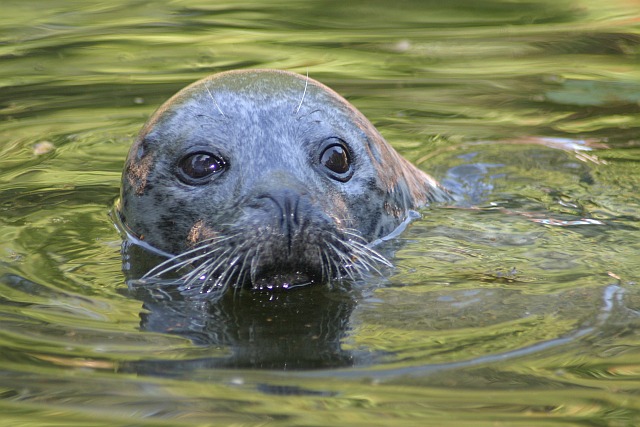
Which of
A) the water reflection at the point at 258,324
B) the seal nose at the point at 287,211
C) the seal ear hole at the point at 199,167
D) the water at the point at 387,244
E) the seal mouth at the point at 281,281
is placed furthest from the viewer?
the seal ear hole at the point at 199,167

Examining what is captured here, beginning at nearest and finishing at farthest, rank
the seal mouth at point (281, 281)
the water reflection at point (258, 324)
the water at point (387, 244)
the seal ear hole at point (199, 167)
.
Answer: the water at point (387, 244), the water reflection at point (258, 324), the seal mouth at point (281, 281), the seal ear hole at point (199, 167)

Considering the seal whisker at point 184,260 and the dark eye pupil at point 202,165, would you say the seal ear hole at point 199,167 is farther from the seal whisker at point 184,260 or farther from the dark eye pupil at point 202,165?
the seal whisker at point 184,260

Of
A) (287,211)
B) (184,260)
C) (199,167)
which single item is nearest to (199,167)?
(199,167)

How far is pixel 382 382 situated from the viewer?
3.48 metres

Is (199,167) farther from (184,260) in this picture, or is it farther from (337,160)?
(337,160)

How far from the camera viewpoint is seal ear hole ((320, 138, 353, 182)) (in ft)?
16.0

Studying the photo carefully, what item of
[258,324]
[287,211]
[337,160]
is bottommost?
[258,324]

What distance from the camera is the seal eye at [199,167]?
4816 millimetres

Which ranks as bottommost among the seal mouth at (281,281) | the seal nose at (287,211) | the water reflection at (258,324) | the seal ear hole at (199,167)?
the water reflection at (258,324)

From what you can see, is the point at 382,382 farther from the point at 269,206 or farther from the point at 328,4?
the point at 328,4

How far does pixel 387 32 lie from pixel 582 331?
5.62 metres

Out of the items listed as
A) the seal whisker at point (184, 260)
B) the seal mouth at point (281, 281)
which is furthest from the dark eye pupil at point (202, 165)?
the seal mouth at point (281, 281)

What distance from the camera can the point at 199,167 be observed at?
485 cm

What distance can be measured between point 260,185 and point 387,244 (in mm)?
838
